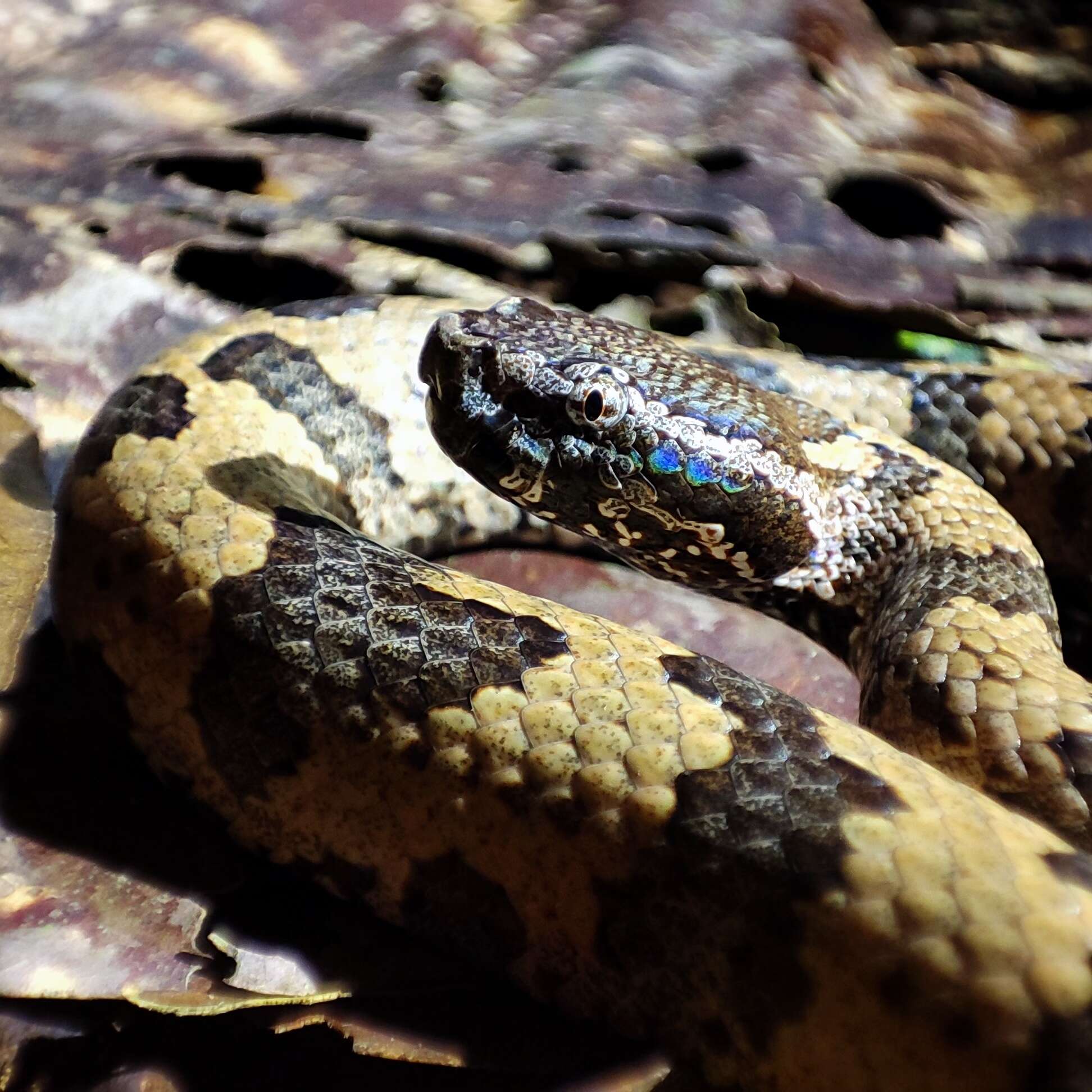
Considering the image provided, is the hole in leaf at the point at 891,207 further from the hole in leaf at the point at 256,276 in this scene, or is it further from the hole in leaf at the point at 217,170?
the hole in leaf at the point at 217,170

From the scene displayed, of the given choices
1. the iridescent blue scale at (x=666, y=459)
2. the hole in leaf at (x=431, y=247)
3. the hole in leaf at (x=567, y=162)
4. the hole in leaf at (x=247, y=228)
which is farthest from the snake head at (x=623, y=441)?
the hole in leaf at (x=567, y=162)

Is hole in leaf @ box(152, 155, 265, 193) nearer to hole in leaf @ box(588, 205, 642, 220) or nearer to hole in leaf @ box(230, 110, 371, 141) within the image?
hole in leaf @ box(230, 110, 371, 141)

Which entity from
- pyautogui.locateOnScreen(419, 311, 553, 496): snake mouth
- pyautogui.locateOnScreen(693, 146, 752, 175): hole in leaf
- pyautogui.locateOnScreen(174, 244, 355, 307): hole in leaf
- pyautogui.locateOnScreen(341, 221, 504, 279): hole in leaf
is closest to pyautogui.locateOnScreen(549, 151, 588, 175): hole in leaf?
pyautogui.locateOnScreen(693, 146, 752, 175): hole in leaf

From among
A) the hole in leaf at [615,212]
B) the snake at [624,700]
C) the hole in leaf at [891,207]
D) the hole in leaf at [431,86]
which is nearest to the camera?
the snake at [624,700]

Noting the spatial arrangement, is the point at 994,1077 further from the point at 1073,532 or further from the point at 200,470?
the point at 1073,532

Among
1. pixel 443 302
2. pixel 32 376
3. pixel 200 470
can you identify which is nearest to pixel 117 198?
pixel 32 376
